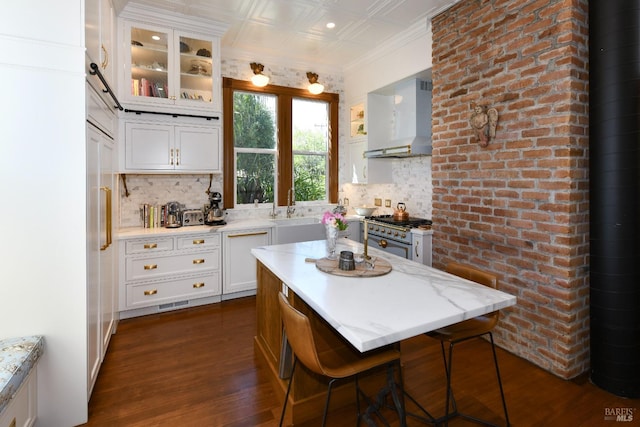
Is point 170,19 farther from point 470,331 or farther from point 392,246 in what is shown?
point 470,331

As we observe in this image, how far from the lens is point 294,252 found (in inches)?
98.3

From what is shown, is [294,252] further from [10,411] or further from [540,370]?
[540,370]

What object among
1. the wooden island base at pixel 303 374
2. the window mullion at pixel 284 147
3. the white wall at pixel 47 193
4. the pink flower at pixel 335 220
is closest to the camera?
the white wall at pixel 47 193

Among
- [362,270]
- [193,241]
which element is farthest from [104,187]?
[362,270]

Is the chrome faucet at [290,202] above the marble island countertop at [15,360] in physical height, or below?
above

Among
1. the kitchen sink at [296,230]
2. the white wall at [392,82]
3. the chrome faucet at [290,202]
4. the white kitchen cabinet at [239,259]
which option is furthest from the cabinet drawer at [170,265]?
the white wall at [392,82]

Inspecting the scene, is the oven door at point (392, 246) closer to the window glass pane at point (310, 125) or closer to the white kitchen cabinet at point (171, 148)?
the window glass pane at point (310, 125)

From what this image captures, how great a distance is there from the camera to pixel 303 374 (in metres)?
1.93

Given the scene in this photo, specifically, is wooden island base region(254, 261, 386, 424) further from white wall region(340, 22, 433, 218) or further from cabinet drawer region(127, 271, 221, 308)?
white wall region(340, 22, 433, 218)

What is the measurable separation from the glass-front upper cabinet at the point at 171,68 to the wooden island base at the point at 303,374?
2.41m

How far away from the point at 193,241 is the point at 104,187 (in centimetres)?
135

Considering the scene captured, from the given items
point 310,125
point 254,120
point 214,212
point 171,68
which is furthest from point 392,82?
point 214,212

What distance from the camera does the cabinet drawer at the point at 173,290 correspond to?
11.4 feet

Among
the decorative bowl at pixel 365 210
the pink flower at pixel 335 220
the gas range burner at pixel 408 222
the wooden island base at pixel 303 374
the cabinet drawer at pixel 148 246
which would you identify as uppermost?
the decorative bowl at pixel 365 210
